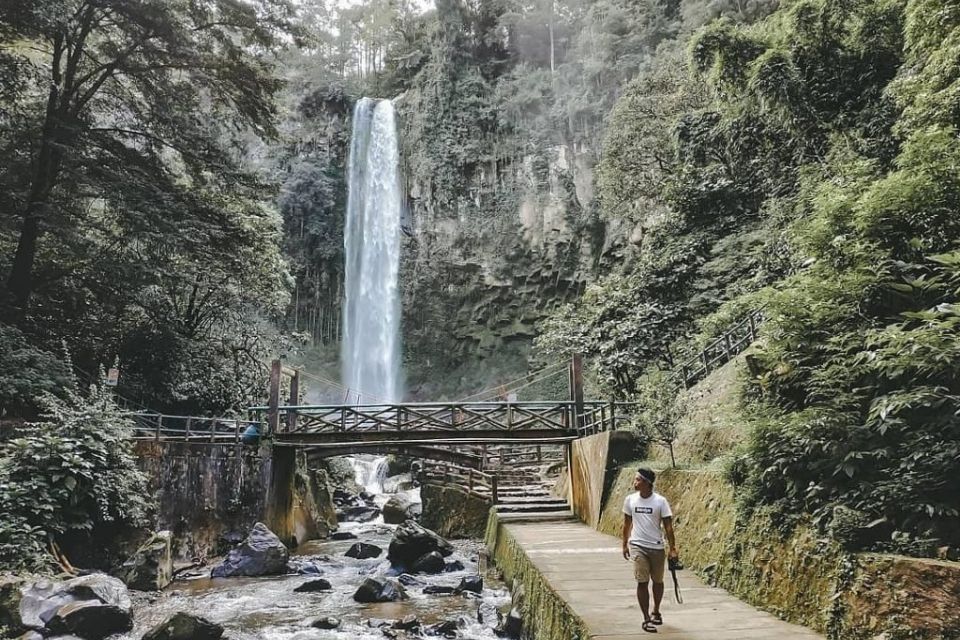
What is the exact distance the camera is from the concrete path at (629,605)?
13.3ft

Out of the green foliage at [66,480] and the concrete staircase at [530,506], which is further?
the concrete staircase at [530,506]

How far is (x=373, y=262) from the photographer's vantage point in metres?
36.2

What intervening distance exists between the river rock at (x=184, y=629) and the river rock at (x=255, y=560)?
4.49m

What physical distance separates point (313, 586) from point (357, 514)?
10.6m

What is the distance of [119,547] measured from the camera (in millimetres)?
9750

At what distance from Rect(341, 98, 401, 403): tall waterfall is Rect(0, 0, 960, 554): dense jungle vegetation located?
600cm

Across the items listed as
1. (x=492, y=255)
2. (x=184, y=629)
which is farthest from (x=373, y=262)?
(x=184, y=629)

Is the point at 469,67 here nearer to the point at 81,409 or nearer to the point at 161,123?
the point at 161,123

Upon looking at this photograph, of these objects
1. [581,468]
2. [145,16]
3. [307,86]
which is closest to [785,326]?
[581,468]

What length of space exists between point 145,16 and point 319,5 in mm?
39327

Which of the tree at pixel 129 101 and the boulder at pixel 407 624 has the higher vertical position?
the tree at pixel 129 101

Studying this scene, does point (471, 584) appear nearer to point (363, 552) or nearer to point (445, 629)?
point (445, 629)

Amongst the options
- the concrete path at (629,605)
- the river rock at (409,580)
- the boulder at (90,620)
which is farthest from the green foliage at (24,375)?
the concrete path at (629,605)

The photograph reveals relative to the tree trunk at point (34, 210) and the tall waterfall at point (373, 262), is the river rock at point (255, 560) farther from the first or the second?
the tall waterfall at point (373, 262)
